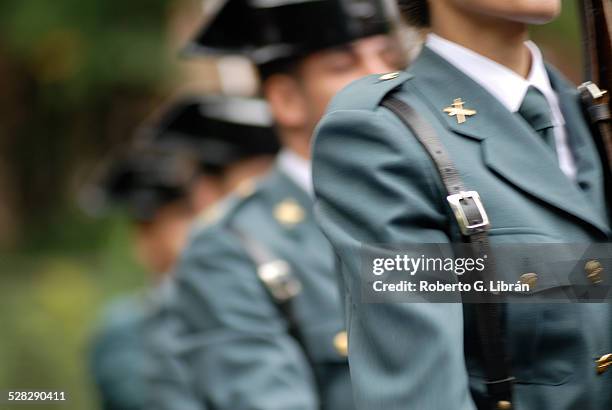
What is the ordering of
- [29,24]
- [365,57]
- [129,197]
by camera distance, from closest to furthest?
[365,57] < [129,197] < [29,24]

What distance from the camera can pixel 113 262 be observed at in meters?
11.8

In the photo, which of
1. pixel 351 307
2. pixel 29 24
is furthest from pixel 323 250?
pixel 29 24

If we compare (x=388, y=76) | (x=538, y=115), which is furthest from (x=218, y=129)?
(x=538, y=115)

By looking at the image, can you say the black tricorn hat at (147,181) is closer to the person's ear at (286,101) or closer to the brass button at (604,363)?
the person's ear at (286,101)

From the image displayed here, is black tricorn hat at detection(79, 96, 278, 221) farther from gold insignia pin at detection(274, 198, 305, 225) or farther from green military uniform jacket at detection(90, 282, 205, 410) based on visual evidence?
gold insignia pin at detection(274, 198, 305, 225)

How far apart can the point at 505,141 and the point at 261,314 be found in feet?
5.71

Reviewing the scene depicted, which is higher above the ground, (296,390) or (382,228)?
(382,228)

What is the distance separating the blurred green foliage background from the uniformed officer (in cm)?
655

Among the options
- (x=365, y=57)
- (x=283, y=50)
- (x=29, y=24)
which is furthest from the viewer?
(x=29, y=24)

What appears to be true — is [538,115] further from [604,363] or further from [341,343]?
[341,343]

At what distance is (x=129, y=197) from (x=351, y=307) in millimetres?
6657

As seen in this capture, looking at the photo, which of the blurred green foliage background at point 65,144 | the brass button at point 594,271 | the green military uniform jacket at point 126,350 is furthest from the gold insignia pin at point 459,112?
the blurred green foliage background at point 65,144

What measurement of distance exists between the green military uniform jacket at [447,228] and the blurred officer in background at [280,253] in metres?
1.15

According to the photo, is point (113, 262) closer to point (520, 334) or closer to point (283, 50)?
point (283, 50)
